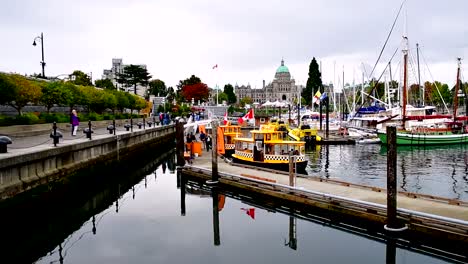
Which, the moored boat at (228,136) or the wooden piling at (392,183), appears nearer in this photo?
the wooden piling at (392,183)

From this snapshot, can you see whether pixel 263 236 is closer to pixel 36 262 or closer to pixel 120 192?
pixel 36 262

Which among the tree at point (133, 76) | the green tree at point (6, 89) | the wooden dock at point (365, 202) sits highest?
the tree at point (133, 76)

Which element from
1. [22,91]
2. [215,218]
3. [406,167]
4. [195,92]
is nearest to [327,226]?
[215,218]

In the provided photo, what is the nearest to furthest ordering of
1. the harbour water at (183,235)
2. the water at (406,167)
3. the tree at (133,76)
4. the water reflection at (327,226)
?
the water reflection at (327,226), the harbour water at (183,235), the water at (406,167), the tree at (133,76)

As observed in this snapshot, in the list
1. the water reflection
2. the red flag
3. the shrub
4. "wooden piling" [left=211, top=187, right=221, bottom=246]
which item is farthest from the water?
the shrub

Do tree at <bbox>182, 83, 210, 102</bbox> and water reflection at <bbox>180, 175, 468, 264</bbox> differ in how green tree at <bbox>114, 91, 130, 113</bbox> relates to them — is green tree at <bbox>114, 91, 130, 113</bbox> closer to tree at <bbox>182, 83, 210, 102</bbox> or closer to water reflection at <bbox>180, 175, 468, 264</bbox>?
water reflection at <bbox>180, 175, 468, 264</bbox>

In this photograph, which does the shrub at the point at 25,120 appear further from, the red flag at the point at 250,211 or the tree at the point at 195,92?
the tree at the point at 195,92

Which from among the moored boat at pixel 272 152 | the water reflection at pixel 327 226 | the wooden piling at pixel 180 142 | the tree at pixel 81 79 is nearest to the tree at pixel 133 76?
the tree at pixel 81 79

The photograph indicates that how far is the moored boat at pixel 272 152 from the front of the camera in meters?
27.5

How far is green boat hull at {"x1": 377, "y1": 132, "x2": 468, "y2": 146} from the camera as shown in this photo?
51531mm

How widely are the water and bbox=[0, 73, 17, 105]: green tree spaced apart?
74.0ft

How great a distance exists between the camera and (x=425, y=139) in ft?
170

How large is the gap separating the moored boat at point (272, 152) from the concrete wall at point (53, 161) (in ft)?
31.9

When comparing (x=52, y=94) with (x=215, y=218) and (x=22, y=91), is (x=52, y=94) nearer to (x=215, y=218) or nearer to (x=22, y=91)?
(x=22, y=91)
